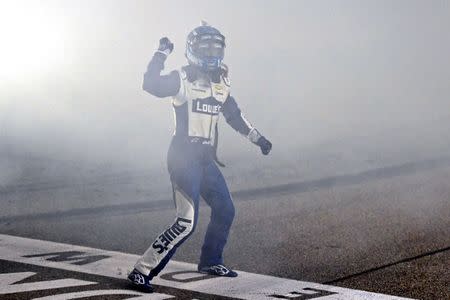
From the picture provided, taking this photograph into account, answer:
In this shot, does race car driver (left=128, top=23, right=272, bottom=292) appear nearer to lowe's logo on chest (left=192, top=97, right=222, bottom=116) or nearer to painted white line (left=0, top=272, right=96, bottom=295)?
lowe's logo on chest (left=192, top=97, right=222, bottom=116)

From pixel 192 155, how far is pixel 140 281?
1.04 m

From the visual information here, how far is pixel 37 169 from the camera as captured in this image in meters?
13.0

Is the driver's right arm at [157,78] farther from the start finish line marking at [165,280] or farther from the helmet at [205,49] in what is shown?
the start finish line marking at [165,280]

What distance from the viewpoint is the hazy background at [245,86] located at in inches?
544

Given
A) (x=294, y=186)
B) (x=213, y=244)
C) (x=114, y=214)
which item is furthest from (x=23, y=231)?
(x=294, y=186)

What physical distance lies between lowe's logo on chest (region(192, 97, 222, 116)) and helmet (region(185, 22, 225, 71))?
24 cm

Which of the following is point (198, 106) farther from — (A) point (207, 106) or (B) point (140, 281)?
(B) point (140, 281)

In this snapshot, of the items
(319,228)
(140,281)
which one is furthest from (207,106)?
(319,228)

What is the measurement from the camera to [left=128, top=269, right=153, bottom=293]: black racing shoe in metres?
6.82

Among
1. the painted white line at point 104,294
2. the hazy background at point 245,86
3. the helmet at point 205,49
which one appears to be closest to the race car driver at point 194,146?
the helmet at point 205,49

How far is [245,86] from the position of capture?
20.3 m

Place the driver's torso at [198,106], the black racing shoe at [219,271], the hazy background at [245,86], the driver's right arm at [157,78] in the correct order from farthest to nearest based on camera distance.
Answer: the hazy background at [245,86]
the black racing shoe at [219,271]
the driver's torso at [198,106]
the driver's right arm at [157,78]

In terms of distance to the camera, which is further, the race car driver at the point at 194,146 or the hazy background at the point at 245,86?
the hazy background at the point at 245,86

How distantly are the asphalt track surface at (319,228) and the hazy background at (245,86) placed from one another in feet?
2.58
